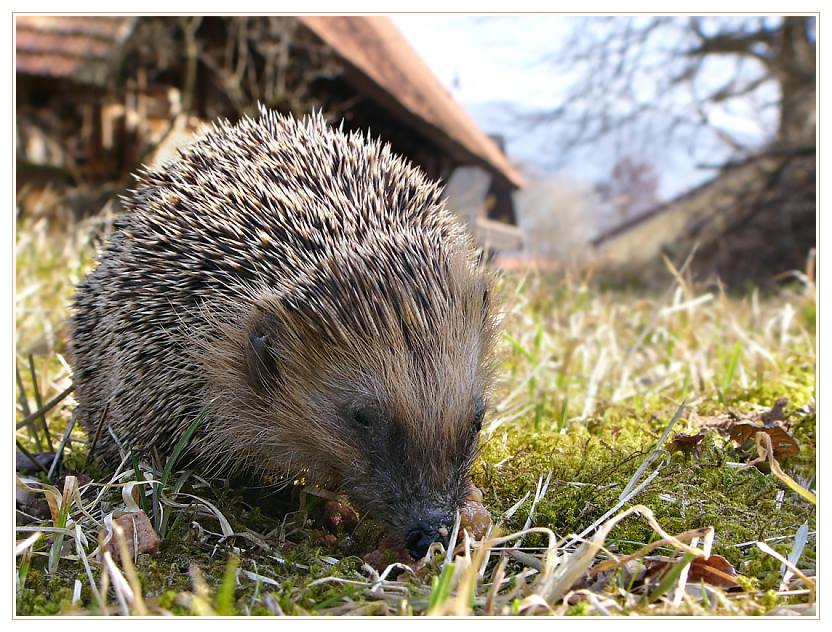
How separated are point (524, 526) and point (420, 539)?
0.55 meters

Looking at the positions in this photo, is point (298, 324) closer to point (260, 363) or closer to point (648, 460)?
point (260, 363)

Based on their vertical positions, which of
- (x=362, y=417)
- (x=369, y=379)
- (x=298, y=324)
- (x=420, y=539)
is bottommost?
(x=420, y=539)

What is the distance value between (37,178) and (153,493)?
11409 millimetres

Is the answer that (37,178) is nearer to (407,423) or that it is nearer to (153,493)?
(153,493)

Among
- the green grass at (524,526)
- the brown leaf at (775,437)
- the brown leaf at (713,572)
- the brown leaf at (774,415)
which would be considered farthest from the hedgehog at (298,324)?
the brown leaf at (774,415)

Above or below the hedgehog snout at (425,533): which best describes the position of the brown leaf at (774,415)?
above

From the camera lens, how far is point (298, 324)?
3475 millimetres

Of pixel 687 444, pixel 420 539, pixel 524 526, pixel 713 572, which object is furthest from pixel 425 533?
pixel 687 444

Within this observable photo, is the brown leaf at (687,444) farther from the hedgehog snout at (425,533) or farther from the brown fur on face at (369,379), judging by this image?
the hedgehog snout at (425,533)

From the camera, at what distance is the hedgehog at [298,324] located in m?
3.22

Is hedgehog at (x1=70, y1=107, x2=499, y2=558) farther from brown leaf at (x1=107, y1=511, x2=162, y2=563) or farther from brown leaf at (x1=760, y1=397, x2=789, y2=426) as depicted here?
brown leaf at (x1=760, y1=397, x2=789, y2=426)

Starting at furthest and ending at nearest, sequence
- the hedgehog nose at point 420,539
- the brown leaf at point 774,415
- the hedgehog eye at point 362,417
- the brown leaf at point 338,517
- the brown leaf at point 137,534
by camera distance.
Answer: the brown leaf at point 774,415, the brown leaf at point 338,517, the hedgehog eye at point 362,417, the brown leaf at point 137,534, the hedgehog nose at point 420,539

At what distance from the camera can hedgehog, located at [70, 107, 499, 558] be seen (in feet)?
10.6

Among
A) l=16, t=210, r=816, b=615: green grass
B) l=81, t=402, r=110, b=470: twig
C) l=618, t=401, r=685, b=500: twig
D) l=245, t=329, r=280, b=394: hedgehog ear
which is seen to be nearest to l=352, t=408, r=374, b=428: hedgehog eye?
l=16, t=210, r=816, b=615: green grass
